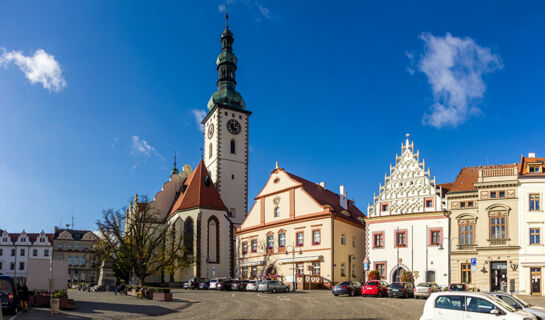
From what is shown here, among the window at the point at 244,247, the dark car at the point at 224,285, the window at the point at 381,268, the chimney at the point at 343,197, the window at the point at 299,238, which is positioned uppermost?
the chimney at the point at 343,197

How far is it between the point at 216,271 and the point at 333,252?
19.4m

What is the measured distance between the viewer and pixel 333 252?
51781 millimetres

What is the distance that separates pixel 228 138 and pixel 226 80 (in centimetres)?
992

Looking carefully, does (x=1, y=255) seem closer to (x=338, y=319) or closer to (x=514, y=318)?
(x=338, y=319)

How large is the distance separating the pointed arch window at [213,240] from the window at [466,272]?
31.3 meters

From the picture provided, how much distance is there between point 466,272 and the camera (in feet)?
147

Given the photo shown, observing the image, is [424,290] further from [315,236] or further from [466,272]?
[315,236]

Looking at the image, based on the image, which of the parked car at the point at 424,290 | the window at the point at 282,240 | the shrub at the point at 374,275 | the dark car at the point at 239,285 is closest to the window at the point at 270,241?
the window at the point at 282,240

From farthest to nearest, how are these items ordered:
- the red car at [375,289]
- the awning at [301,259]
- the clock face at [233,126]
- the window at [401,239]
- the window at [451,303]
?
the clock face at [233,126] → the awning at [301,259] → the window at [401,239] → the red car at [375,289] → the window at [451,303]

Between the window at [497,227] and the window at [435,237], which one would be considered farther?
the window at [435,237]

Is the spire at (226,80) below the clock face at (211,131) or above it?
above

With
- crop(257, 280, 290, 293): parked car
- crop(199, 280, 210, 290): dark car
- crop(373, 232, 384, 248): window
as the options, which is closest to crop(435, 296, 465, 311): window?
crop(257, 280, 290, 293): parked car

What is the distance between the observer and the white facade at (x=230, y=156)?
75.9m

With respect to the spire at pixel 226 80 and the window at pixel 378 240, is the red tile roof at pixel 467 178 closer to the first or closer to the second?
the window at pixel 378 240
